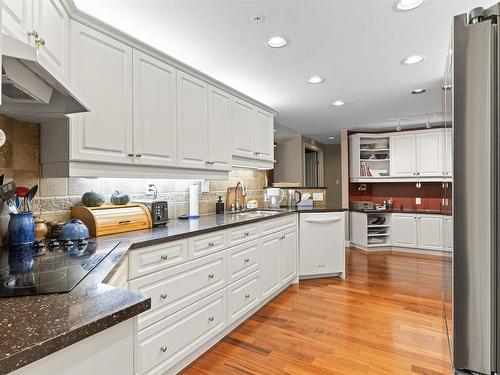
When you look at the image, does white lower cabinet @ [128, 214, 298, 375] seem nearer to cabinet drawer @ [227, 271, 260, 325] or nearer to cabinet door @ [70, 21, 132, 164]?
cabinet drawer @ [227, 271, 260, 325]

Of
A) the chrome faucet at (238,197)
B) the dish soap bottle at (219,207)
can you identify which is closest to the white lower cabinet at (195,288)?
the dish soap bottle at (219,207)

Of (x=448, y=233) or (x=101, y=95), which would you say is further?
(x=101, y=95)

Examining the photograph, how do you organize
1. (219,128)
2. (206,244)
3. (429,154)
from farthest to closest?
(429,154), (219,128), (206,244)

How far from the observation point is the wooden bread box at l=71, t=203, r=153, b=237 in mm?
1870

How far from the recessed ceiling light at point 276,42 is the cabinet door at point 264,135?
1.22 metres

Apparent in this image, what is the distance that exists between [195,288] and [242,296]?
2.20 ft

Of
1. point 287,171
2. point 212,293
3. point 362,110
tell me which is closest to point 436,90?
point 362,110

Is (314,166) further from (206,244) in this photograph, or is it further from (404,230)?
(206,244)

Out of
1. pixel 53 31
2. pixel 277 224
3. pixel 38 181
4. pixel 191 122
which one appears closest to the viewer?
pixel 53 31

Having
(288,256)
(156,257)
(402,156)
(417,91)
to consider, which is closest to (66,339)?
(156,257)

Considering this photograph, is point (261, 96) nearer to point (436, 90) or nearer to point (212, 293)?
point (436, 90)

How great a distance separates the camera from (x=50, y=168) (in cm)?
178

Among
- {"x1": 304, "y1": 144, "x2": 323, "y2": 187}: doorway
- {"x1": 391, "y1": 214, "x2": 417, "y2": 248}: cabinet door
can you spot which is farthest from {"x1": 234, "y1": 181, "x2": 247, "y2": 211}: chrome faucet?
{"x1": 304, "y1": 144, "x2": 323, "y2": 187}: doorway

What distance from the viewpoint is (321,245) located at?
12.5 ft
